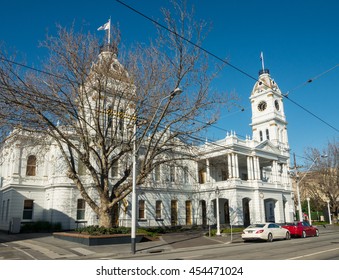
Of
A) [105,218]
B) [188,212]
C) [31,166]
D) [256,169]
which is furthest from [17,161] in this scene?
[256,169]

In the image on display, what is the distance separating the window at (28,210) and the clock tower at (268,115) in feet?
136

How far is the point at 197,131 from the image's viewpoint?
21000mm

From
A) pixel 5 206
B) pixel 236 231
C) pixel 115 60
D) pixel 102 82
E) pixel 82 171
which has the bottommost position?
pixel 236 231

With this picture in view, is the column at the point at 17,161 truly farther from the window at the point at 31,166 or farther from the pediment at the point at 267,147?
the pediment at the point at 267,147

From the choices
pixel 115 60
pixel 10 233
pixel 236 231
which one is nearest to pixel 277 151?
pixel 236 231

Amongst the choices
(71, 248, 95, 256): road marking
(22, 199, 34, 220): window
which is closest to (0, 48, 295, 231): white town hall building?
(22, 199, 34, 220): window

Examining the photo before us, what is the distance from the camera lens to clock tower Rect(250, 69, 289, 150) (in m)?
57.5

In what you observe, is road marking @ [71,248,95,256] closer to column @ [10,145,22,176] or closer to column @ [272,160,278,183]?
column @ [10,145,22,176]

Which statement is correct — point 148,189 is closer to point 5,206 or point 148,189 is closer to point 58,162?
point 58,162

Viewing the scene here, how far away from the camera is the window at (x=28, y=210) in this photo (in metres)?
31.1

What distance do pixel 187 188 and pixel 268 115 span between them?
25.5 m

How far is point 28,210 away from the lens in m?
31.4

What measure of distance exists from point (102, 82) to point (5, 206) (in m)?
20.8

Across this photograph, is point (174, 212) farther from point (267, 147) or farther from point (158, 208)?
point (267, 147)
